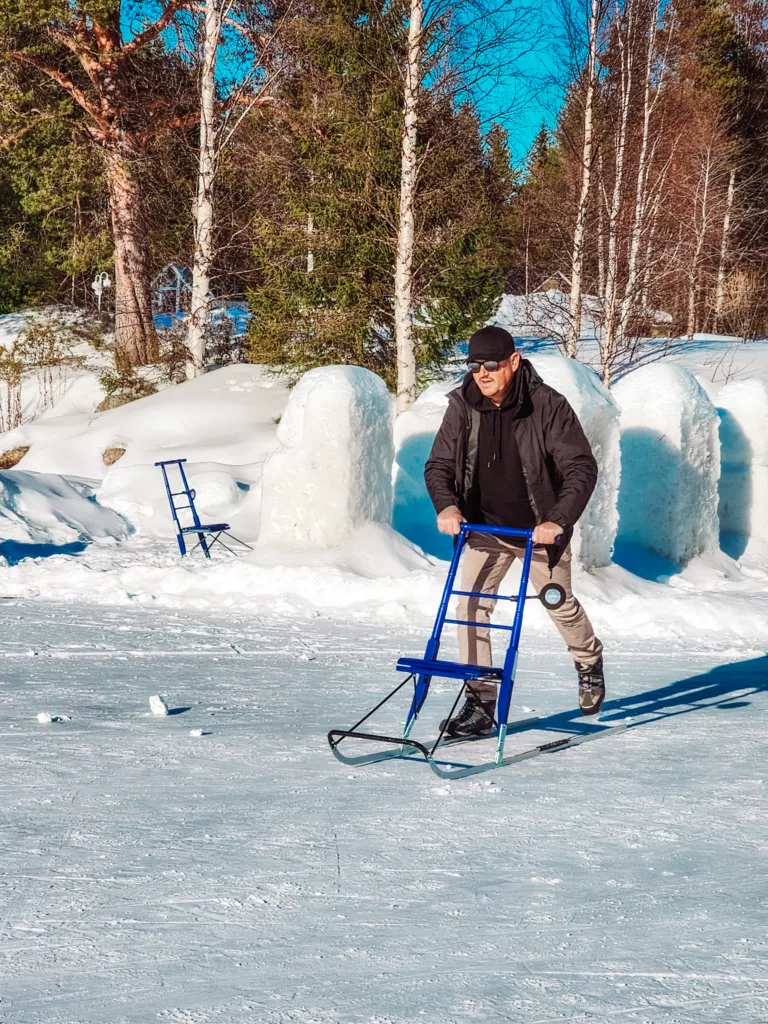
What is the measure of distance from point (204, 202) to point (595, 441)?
1449 centimetres

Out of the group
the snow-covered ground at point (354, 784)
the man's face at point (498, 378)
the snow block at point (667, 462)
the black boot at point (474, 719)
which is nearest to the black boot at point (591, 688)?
the snow-covered ground at point (354, 784)

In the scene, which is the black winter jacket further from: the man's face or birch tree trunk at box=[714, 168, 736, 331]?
birch tree trunk at box=[714, 168, 736, 331]

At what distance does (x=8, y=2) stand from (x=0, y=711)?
798 inches

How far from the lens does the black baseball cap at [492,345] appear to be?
207 inches

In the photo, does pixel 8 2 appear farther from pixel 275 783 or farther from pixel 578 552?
pixel 275 783

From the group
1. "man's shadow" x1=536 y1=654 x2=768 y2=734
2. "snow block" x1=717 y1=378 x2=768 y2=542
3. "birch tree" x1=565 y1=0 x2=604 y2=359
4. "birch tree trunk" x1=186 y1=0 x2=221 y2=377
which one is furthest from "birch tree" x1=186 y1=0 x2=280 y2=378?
"man's shadow" x1=536 y1=654 x2=768 y2=734

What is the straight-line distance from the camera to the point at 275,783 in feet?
17.0

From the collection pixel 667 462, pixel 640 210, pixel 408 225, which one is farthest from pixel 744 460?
pixel 640 210

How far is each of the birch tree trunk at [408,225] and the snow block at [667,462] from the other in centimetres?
691

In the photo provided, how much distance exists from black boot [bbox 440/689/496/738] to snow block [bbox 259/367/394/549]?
5854 millimetres

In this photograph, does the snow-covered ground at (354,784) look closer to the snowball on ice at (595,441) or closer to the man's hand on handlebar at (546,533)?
the snowball on ice at (595,441)

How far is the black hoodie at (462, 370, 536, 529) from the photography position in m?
5.48

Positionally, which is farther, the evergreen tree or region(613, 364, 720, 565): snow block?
the evergreen tree

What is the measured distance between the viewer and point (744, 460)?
14.9 meters
